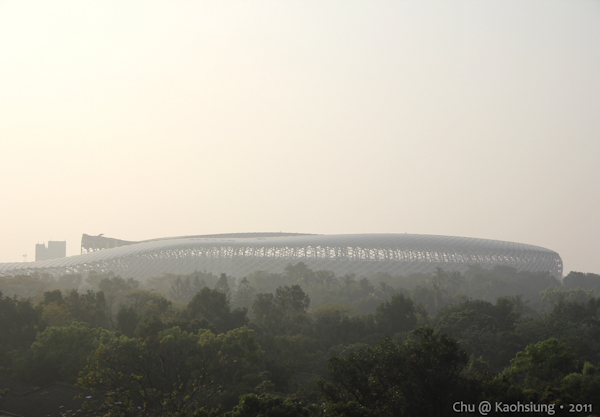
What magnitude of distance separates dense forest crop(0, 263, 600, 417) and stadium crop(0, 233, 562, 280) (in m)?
47.5

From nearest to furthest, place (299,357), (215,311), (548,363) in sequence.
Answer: (548,363)
(299,357)
(215,311)

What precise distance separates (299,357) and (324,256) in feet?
251

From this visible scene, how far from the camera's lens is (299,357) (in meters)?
44.9

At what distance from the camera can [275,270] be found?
116062 millimetres

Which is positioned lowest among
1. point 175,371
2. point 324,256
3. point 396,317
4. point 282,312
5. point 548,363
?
point 175,371

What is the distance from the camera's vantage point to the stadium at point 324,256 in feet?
388

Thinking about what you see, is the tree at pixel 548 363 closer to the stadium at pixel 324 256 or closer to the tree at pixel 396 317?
the tree at pixel 396 317

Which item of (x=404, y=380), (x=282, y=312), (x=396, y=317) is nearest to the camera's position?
(x=404, y=380)

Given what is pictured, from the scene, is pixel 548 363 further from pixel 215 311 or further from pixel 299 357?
pixel 215 311

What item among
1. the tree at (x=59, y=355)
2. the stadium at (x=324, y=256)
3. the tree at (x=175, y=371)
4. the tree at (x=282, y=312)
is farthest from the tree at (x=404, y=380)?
the stadium at (x=324, y=256)

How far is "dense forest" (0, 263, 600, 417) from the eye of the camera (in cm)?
2650

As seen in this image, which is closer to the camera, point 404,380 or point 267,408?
point 267,408

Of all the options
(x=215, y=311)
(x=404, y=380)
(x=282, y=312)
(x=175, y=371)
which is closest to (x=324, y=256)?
(x=282, y=312)

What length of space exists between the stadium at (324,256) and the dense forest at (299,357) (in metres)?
47.5
